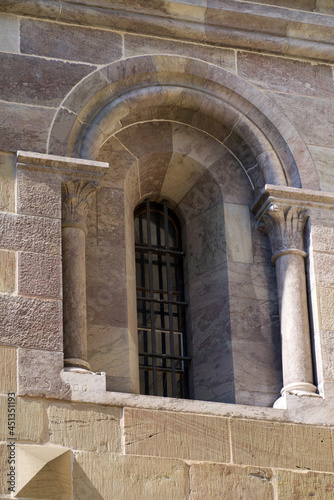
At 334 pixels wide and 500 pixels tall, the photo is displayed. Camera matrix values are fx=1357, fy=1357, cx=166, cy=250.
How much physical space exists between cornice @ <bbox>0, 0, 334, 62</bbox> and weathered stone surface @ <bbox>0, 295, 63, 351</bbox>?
2789 mm

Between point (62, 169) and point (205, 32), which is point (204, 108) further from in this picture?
point (62, 169)

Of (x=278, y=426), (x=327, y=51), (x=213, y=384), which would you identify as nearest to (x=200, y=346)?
(x=213, y=384)

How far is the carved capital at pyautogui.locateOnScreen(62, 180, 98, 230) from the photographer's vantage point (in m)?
11.0

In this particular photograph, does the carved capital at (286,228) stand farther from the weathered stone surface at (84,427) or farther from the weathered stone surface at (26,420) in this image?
the weathered stone surface at (26,420)

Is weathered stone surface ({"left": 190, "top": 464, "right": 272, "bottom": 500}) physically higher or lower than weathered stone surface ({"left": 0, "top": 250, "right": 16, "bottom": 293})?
lower

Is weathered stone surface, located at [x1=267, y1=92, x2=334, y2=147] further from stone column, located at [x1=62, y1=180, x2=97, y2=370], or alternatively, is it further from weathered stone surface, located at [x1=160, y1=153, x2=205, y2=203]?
stone column, located at [x1=62, y1=180, x2=97, y2=370]

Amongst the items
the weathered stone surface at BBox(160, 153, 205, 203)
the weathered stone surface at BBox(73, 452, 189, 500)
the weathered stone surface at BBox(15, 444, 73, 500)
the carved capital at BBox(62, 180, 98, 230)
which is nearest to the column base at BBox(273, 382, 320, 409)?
the weathered stone surface at BBox(73, 452, 189, 500)

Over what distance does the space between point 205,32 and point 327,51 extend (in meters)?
1.18

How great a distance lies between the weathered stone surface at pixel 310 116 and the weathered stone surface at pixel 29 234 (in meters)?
2.56

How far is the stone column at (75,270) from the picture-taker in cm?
1052

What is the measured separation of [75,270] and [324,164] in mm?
2554

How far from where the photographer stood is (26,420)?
9945 mm

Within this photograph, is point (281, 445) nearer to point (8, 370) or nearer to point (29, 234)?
point (8, 370)

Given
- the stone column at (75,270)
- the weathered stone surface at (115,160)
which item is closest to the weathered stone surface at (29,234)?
the stone column at (75,270)
